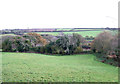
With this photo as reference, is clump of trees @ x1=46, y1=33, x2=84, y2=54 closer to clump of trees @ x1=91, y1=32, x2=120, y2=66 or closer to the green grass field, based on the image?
clump of trees @ x1=91, y1=32, x2=120, y2=66

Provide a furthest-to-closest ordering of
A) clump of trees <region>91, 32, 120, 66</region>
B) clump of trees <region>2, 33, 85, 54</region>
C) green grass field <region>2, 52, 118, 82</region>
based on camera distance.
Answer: clump of trees <region>2, 33, 85, 54</region>
clump of trees <region>91, 32, 120, 66</region>
green grass field <region>2, 52, 118, 82</region>

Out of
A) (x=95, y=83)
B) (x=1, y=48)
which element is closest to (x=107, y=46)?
(x=95, y=83)

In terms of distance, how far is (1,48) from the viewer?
3269 centimetres

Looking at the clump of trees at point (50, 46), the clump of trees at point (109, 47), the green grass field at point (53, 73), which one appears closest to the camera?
the green grass field at point (53, 73)

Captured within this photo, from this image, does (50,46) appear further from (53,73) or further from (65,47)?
(53,73)

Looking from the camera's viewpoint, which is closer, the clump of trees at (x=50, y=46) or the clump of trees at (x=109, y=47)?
the clump of trees at (x=109, y=47)

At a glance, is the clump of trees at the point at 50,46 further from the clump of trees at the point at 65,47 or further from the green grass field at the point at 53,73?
the green grass field at the point at 53,73

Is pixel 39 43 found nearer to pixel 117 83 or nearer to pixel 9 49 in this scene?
pixel 9 49

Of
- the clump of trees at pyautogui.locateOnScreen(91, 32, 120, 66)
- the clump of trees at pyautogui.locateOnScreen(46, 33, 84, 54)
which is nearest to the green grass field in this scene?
the clump of trees at pyautogui.locateOnScreen(91, 32, 120, 66)

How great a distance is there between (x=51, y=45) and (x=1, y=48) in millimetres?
14820

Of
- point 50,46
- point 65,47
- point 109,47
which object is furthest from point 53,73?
point 65,47

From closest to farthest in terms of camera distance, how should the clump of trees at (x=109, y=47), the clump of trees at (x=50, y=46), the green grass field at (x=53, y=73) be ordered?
1. the green grass field at (x=53, y=73)
2. the clump of trees at (x=109, y=47)
3. the clump of trees at (x=50, y=46)

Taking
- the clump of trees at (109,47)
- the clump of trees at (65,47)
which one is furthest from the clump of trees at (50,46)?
the clump of trees at (109,47)

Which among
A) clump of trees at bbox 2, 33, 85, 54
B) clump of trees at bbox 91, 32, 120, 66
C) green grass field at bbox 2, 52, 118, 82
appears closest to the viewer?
green grass field at bbox 2, 52, 118, 82
